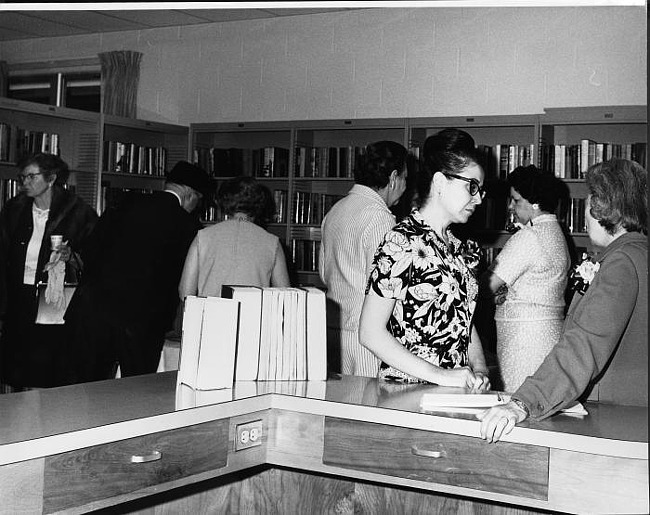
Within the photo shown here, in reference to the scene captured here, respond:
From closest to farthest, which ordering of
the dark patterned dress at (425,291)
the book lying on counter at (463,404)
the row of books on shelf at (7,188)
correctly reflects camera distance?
1. the book lying on counter at (463,404)
2. the dark patterned dress at (425,291)
3. the row of books on shelf at (7,188)

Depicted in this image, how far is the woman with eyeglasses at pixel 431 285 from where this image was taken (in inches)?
95.7

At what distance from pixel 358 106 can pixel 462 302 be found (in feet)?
14.3

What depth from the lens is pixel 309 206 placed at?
6.74m

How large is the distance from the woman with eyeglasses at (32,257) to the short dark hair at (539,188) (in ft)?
7.68

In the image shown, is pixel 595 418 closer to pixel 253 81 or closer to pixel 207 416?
pixel 207 416

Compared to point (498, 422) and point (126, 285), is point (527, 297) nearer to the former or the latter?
point (126, 285)

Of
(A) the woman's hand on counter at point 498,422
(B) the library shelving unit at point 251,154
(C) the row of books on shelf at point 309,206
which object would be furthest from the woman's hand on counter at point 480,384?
(B) the library shelving unit at point 251,154

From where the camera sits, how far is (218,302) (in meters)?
2.36

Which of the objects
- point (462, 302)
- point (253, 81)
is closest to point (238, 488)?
point (462, 302)

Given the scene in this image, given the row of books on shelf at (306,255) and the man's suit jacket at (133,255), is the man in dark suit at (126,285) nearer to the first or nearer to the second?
the man's suit jacket at (133,255)

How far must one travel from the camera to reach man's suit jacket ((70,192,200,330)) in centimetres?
415

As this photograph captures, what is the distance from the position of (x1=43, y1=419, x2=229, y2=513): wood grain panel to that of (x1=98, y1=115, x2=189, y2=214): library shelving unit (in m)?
5.05

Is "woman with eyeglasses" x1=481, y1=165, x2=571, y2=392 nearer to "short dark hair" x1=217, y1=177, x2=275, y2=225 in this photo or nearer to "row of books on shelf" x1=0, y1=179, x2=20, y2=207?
"short dark hair" x1=217, y1=177, x2=275, y2=225

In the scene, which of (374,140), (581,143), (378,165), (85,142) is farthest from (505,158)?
(85,142)
